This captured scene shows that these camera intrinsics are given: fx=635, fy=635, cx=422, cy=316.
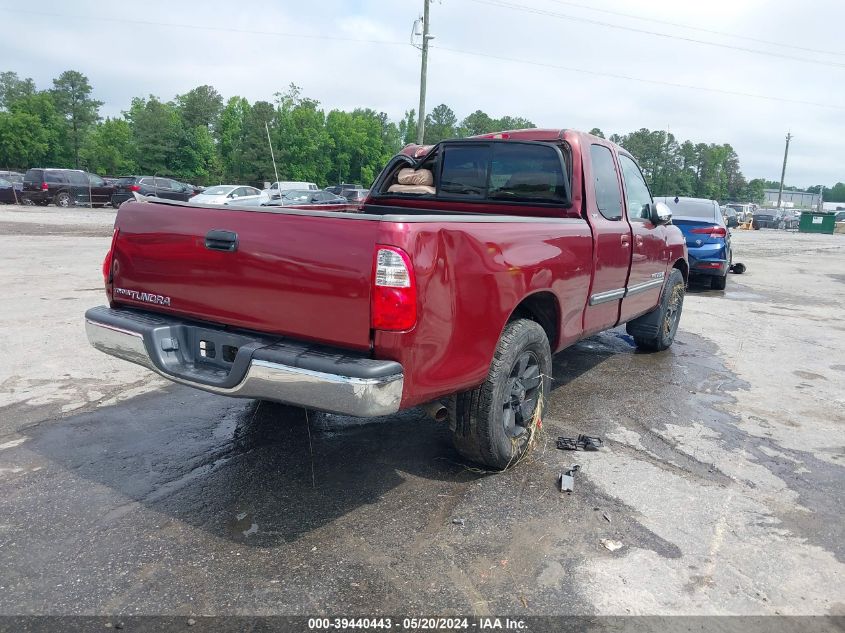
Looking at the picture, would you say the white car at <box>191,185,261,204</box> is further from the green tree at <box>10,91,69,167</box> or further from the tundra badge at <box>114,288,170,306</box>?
the green tree at <box>10,91,69,167</box>

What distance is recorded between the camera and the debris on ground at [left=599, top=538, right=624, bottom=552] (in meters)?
3.02

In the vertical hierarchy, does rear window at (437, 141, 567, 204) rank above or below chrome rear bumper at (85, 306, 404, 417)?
above

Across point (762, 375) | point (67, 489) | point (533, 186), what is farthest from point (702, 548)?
point (762, 375)

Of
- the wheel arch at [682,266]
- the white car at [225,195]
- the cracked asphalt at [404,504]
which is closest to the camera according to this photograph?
the cracked asphalt at [404,504]

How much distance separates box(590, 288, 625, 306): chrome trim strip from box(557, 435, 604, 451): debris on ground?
3.12 ft

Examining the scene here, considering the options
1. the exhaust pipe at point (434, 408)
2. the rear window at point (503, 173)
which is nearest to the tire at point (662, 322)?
the rear window at point (503, 173)

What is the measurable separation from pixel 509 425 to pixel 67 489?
249 cm

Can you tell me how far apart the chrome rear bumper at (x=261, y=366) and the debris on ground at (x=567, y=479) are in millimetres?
1321

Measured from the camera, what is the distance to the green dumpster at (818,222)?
1890 inches

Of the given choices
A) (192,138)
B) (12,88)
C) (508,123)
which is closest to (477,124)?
(508,123)

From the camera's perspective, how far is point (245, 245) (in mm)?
3100

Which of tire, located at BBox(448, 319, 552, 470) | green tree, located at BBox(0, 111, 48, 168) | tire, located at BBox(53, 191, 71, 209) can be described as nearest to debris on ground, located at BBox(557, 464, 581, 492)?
tire, located at BBox(448, 319, 552, 470)

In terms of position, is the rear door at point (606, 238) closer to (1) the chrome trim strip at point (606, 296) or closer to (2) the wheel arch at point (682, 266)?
(1) the chrome trim strip at point (606, 296)

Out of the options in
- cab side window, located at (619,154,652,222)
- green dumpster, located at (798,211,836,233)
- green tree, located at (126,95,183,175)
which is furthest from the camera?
green tree, located at (126,95,183,175)
